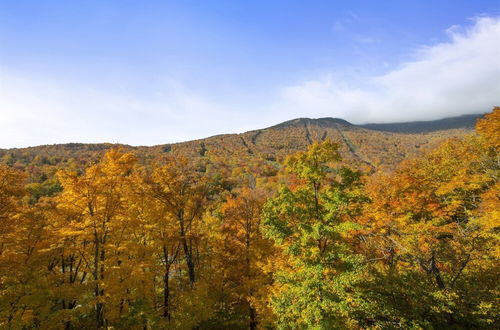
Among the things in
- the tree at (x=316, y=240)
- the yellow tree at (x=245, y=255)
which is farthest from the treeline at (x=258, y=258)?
the yellow tree at (x=245, y=255)

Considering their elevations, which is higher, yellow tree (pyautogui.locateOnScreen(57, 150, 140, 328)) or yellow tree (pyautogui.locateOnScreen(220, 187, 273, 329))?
yellow tree (pyautogui.locateOnScreen(57, 150, 140, 328))

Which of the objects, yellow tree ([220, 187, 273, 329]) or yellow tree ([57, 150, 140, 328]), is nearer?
yellow tree ([57, 150, 140, 328])

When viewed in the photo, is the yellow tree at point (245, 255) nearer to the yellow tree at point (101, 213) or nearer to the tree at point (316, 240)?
the tree at point (316, 240)

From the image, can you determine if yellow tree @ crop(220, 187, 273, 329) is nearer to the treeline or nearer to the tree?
the treeline

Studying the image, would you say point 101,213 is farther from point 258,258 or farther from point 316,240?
point 316,240

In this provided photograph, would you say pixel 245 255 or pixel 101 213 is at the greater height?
pixel 101 213

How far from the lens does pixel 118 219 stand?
1656 cm

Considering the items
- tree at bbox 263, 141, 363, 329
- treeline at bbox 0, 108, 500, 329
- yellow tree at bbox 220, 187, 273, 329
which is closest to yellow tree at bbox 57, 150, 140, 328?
treeline at bbox 0, 108, 500, 329

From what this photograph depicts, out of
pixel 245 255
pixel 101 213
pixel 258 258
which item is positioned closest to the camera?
pixel 101 213

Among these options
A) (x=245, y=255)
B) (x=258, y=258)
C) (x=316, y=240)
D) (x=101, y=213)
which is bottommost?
(x=258, y=258)

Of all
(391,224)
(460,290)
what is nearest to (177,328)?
(460,290)

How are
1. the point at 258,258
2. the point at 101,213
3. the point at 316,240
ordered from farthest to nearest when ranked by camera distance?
the point at 258,258 → the point at 101,213 → the point at 316,240

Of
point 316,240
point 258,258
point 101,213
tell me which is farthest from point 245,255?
point 101,213

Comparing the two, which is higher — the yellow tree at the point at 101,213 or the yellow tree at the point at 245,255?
the yellow tree at the point at 101,213
